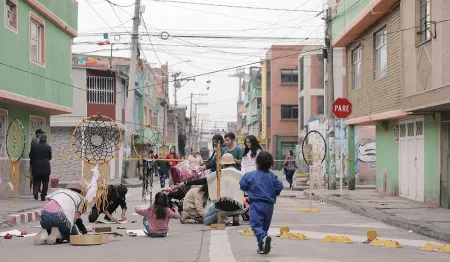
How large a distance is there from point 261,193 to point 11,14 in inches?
536

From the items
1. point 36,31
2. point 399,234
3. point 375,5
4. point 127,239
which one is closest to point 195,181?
point 127,239

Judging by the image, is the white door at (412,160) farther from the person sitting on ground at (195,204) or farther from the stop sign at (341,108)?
the person sitting on ground at (195,204)

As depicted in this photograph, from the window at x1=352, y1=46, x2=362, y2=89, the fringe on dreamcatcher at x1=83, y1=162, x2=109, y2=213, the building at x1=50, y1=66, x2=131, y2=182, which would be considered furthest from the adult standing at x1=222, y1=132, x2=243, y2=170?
the building at x1=50, y1=66, x2=131, y2=182

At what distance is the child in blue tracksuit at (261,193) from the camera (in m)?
9.64

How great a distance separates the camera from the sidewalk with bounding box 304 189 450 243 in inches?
521

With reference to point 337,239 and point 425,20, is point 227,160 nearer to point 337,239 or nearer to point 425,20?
point 337,239

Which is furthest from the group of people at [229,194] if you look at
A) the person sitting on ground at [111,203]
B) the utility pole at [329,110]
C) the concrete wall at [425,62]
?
the utility pole at [329,110]

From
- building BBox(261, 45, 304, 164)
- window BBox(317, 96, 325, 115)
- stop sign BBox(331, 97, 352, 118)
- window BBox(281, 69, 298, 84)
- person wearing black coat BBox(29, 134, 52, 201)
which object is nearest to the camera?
person wearing black coat BBox(29, 134, 52, 201)

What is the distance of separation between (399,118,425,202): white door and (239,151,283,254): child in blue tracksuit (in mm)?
10808

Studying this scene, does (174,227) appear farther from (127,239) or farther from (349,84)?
(349,84)

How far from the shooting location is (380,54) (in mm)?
23047

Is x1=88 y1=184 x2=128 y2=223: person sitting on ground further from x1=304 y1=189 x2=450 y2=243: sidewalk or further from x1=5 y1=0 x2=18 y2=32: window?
x1=5 y1=0 x2=18 y2=32: window

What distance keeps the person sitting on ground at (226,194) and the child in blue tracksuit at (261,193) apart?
334 centimetres

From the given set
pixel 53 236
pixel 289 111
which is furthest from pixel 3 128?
pixel 289 111
